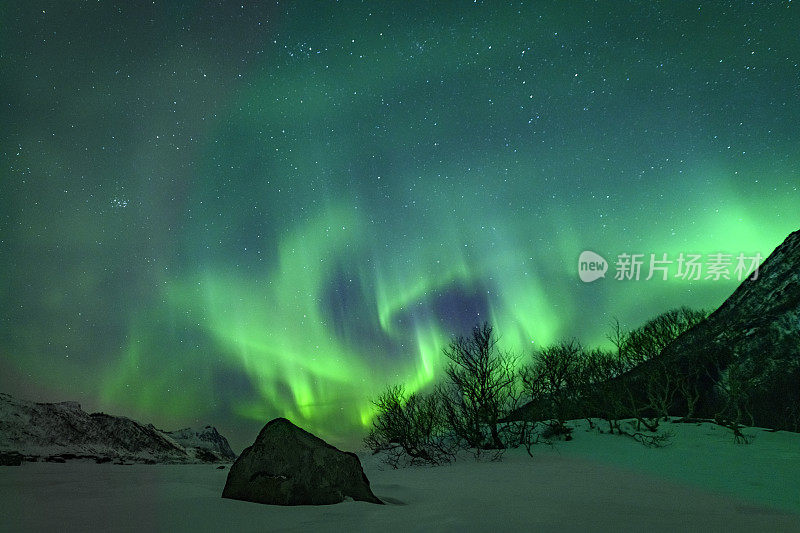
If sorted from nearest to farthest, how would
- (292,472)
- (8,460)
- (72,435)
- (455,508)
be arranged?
(455,508), (292,472), (8,460), (72,435)

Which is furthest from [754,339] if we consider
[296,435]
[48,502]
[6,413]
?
[6,413]

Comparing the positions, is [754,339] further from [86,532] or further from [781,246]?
[86,532]

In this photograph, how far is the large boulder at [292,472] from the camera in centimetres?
649

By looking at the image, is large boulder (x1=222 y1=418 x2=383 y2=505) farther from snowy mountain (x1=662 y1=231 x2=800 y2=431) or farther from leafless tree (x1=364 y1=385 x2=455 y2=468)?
snowy mountain (x1=662 y1=231 x2=800 y2=431)

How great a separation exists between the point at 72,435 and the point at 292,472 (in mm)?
29880

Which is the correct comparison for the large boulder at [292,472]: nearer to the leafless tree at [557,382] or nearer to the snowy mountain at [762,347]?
the leafless tree at [557,382]

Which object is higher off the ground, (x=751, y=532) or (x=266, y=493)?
(x=266, y=493)

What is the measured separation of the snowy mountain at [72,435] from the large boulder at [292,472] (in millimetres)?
21827

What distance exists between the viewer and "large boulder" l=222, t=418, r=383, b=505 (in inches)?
256

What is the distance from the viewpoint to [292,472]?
669 cm

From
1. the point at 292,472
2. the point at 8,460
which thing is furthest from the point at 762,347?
the point at 8,460

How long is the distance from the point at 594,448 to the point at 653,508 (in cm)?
1816

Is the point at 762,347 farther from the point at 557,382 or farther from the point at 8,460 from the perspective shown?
the point at 8,460

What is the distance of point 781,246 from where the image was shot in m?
68.4
